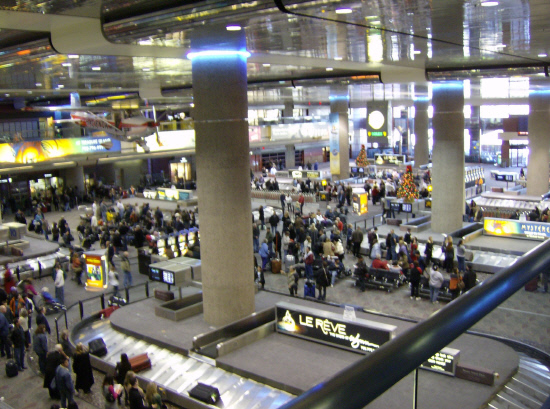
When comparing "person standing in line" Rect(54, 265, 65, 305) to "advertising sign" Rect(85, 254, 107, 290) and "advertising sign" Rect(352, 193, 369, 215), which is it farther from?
"advertising sign" Rect(352, 193, 369, 215)

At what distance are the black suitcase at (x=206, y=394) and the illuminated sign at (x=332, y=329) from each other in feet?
8.59

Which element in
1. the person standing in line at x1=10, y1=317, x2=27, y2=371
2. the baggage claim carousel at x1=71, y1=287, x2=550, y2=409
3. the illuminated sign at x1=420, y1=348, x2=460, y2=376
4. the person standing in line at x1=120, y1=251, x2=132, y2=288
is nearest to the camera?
the illuminated sign at x1=420, y1=348, x2=460, y2=376

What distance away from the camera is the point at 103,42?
11.5m

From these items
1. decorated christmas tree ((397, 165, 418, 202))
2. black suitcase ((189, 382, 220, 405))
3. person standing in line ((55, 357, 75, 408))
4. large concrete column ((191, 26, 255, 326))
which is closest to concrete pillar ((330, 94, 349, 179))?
decorated christmas tree ((397, 165, 418, 202))

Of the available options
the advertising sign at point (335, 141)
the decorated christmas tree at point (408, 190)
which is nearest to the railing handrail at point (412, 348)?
the decorated christmas tree at point (408, 190)

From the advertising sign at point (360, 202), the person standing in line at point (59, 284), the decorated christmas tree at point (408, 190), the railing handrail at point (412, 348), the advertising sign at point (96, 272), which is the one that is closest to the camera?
the railing handrail at point (412, 348)

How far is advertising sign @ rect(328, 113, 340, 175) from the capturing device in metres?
43.8

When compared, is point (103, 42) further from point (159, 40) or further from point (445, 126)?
point (445, 126)

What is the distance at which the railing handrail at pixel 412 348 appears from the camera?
91 centimetres

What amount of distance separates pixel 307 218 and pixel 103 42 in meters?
→ 14.8

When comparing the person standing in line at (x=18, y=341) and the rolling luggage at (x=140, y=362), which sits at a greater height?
the person standing in line at (x=18, y=341)

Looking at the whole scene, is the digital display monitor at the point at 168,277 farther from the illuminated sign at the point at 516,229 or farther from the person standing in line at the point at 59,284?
the illuminated sign at the point at 516,229

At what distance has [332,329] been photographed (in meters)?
11.6

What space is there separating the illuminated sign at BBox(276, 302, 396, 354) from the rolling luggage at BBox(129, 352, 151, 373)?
2.92 m
